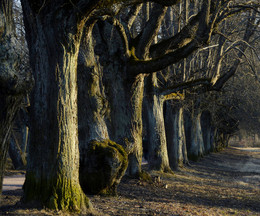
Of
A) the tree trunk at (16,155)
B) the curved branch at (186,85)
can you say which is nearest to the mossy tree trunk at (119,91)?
the curved branch at (186,85)

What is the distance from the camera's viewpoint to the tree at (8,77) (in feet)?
14.0

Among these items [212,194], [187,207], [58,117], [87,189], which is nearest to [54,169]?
[58,117]

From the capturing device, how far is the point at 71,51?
5980mm

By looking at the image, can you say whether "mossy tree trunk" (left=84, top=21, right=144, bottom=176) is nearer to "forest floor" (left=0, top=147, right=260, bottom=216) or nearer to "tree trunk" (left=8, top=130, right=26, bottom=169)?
"forest floor" (left=0, top=147, right=260, bottom=216)

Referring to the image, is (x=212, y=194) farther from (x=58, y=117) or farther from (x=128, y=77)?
(x=58, y=117)

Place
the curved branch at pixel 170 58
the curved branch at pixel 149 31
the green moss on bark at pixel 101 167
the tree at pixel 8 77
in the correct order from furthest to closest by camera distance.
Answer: the curved branch at pixel 149 31 → the curved branch at pixel 170 58 → the green moss on bark at pixel 101 167 → the tree at pixel 8 77

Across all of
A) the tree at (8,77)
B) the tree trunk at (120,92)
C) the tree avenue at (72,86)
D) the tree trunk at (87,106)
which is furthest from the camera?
the tree trunk at (120,92)

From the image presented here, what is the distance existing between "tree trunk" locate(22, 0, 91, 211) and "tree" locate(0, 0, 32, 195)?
1.33 metres

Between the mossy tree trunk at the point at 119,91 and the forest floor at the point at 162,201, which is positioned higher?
the mossy tree trunk at the point at 119,91

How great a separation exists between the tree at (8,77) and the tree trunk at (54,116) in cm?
133

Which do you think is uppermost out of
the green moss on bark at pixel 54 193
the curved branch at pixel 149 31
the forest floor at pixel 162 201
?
the curved branch at pixel 149 31

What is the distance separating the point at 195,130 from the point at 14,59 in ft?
74.7

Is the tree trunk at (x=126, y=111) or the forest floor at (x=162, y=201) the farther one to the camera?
the tree trunk at (x=126, y=111)

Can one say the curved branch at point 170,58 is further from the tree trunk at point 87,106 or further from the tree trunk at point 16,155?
the tree trunk at point 16,155
